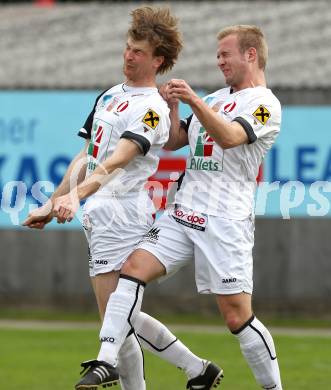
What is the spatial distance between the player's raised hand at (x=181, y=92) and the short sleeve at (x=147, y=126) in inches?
8.8

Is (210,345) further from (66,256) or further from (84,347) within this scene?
(66,256)

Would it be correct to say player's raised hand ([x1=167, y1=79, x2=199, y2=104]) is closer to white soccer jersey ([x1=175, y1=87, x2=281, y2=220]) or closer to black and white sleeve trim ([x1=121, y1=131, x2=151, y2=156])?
black and white sleeve trim ([x1=121, y1=131, x2=151, y2=156])

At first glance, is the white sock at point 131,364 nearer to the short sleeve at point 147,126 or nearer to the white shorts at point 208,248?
the white shorts at point 208,248

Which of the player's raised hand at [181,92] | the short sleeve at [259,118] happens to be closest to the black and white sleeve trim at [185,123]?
the short sleeve at [259,118]

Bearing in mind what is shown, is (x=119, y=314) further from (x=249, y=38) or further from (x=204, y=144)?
(x=249, y=38)

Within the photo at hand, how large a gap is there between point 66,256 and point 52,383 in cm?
685

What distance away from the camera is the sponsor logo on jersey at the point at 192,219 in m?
7.48

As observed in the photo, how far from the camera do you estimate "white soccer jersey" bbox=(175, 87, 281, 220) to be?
7.46 m

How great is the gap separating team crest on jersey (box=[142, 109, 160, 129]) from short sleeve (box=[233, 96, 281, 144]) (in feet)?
1.60

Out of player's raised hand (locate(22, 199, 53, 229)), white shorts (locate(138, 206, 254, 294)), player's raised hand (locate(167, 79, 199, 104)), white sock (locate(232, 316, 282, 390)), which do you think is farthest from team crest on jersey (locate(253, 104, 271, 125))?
player's raised hand (locate(22, 199, 53, 229))

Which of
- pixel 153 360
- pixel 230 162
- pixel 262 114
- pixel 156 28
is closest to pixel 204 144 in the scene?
pixel 230 162

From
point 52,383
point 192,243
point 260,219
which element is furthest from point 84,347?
point 192,243

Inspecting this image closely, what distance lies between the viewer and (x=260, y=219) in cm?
1620

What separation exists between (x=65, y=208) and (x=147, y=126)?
815 millimetres
